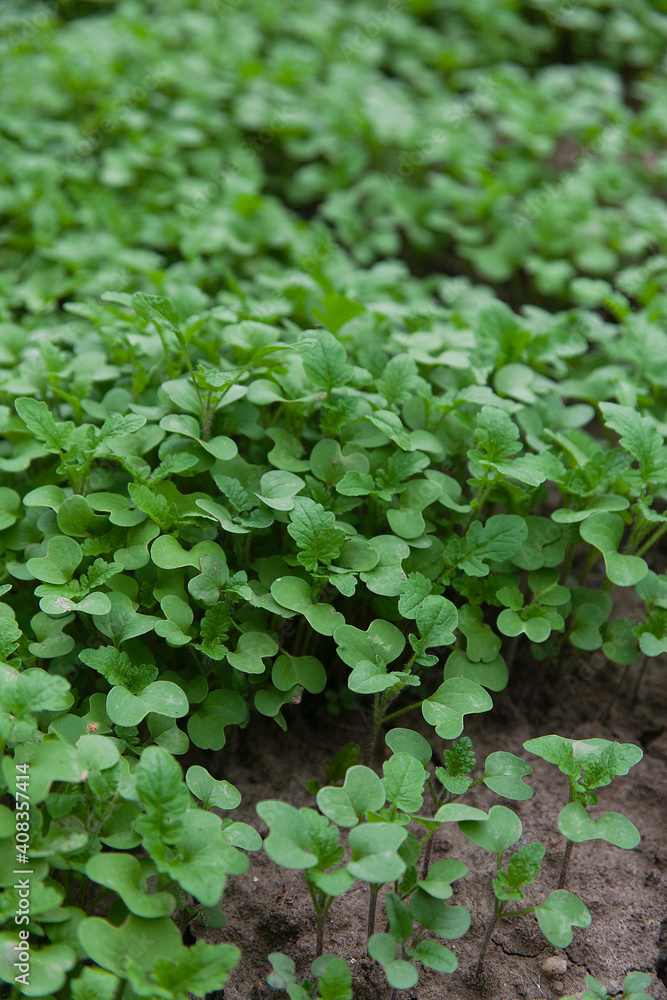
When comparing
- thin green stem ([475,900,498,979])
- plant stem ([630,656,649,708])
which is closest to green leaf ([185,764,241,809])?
thin green stem ([475,900,498,979])

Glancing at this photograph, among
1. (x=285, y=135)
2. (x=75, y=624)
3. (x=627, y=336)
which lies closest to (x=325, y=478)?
(x=75, y=624)

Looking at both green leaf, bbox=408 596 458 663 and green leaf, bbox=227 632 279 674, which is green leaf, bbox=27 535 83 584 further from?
green leaf, bbox=408 596 458 663

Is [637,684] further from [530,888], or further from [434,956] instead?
[434,956]

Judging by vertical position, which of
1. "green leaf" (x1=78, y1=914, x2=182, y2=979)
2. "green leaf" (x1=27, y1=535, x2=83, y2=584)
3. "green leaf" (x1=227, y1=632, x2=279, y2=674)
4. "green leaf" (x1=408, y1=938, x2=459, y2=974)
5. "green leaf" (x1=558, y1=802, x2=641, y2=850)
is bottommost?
"green leaf" (x1=408, y1=938, x2=459, y2=974)

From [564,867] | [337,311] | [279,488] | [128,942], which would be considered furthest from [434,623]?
[337,311]

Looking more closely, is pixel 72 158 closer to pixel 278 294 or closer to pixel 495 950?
pixel 278 294

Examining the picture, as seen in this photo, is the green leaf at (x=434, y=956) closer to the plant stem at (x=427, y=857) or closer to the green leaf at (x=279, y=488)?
the plant stem at (x=427, y=857)

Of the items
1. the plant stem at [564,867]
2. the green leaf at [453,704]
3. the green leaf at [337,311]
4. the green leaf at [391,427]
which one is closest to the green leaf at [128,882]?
the green leaf at [453,704]
